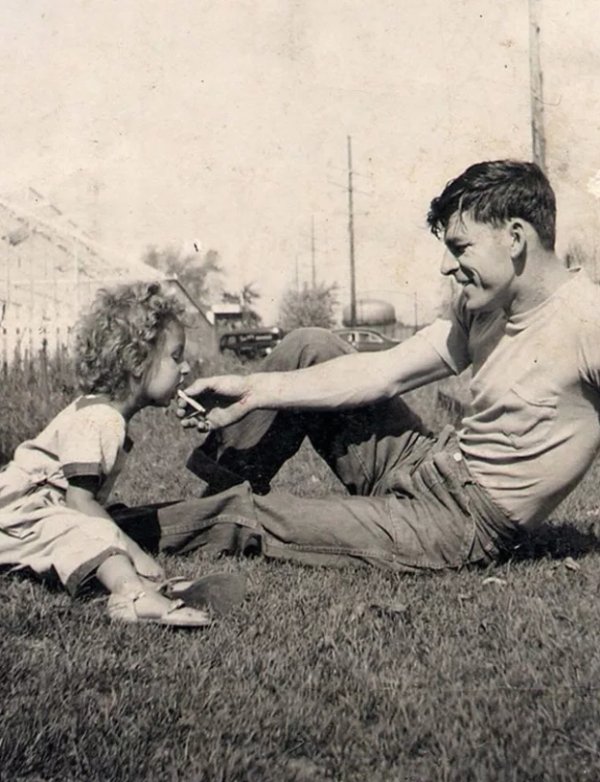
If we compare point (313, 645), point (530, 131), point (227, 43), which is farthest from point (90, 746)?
point (530, 131)

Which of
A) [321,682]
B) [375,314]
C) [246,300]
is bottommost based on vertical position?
[321,682]

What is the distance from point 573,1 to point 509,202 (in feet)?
21.6

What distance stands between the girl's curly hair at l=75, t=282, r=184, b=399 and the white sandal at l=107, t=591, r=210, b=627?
0.94m

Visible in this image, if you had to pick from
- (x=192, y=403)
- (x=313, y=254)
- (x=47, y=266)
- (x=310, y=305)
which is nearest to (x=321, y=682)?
(x=192, y=403)

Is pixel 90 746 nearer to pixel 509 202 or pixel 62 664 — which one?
pixel 62 664

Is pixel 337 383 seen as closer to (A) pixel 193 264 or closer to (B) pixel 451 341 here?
(B) pixel 451 341

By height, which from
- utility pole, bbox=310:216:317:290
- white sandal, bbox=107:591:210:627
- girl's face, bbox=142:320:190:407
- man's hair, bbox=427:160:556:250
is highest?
utility pole, bbox=310:216:317:290

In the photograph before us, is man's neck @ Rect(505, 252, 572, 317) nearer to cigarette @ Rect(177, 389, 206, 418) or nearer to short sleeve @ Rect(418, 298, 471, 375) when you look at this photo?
short sleeve @ Rect(418, 298, 471, 375)

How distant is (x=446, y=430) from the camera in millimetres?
3836

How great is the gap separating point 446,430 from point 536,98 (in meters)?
12.6

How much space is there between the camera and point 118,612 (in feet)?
9.75

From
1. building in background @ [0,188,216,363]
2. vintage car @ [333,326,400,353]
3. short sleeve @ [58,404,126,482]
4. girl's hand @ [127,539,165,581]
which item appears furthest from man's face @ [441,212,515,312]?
vintage car @ [333,326,400,353]

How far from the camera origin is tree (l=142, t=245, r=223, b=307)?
62.2 metres

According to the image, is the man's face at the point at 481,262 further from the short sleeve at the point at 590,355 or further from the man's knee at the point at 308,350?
the man's knee at the point at 308,350
